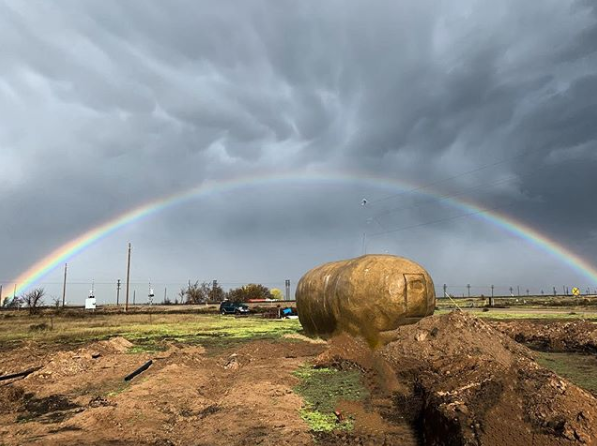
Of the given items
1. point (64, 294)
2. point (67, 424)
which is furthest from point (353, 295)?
point (64, 294)

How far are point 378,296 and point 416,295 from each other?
3.98 ft

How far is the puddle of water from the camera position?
9503mm

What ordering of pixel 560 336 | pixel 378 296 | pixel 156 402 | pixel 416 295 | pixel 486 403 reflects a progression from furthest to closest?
pixel 560 336, pixel 416 295, pixel 378 296, pixel 156 402, pixel 486 403

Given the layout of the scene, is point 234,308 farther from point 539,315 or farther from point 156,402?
point 156,402

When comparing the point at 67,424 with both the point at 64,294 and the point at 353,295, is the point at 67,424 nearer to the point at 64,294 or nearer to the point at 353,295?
the point at 353,295

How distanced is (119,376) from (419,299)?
8766mm

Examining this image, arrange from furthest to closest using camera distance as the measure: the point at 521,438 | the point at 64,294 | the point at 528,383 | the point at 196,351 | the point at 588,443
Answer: the point at 64,294 < the point at 196,351 < the point at 528,383 < the point at 521,438 < the point at 588,443

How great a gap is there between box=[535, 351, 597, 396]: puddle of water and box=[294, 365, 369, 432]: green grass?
4.68 meters

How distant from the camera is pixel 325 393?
898 cm

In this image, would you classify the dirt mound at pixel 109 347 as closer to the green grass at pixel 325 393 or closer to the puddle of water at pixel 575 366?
the green grass at pixel 325 393

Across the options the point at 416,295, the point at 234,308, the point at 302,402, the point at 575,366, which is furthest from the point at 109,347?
the point at 234,308

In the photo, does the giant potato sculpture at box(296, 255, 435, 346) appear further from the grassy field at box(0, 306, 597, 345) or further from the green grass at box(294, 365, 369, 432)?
the grassy field at box(0, 306, 597, 345)

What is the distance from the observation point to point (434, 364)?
32.5 ft

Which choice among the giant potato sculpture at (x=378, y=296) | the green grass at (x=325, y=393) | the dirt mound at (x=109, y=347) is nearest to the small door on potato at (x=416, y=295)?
the giant potato sculpture at (x=378, y=296)
